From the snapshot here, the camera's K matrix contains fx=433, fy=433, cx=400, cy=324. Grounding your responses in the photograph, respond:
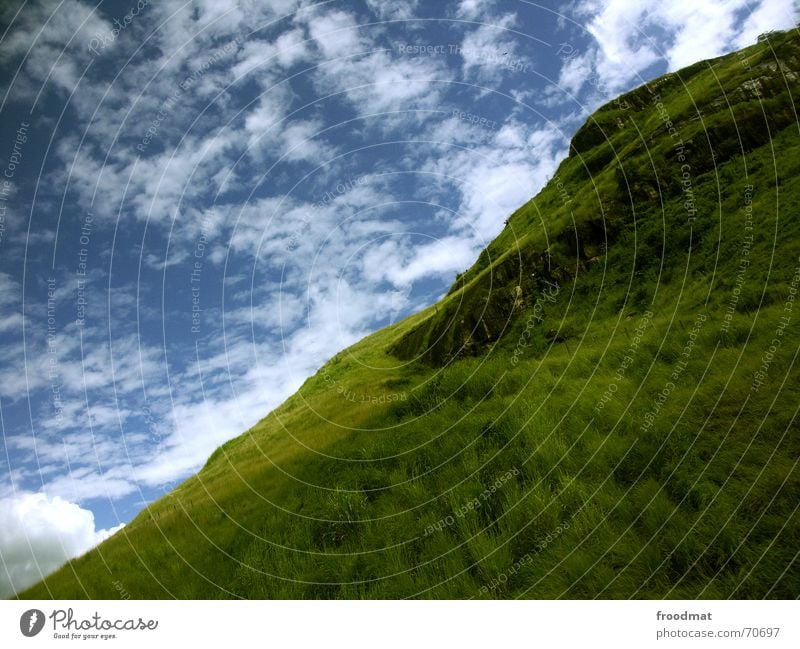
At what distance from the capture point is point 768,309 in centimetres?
891

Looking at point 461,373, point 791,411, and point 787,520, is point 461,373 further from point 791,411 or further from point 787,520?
point 787,520

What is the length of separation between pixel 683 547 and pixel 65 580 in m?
11.7

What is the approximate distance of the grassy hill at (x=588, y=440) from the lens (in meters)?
4.84

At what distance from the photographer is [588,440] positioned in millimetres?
6961

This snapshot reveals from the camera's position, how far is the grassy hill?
15.9 ft
